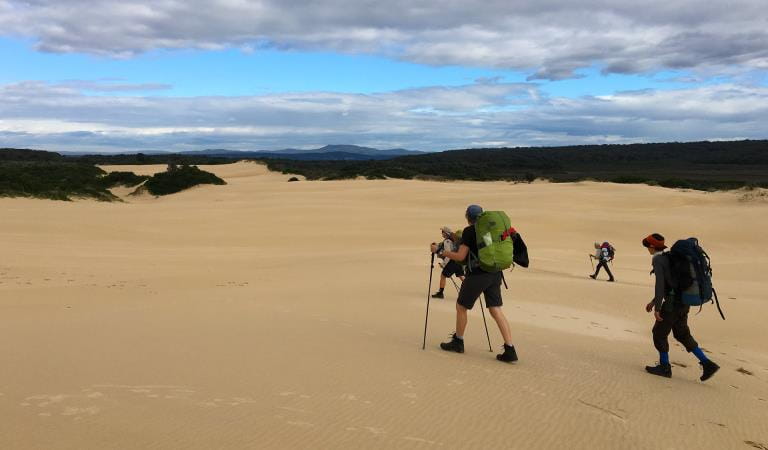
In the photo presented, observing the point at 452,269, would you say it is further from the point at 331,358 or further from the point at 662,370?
the point at 331,358

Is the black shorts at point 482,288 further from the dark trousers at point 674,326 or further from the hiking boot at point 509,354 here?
the dark trousers at point 674,326

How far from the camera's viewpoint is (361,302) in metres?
9.76

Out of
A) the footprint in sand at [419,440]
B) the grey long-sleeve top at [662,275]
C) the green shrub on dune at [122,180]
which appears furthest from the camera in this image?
the green shrub on dune at [122,180]

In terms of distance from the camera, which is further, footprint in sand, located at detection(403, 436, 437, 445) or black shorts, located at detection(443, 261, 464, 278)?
black shorts, located at detection(443, 261, 464, 278)

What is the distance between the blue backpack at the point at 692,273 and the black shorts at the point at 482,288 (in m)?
1.77

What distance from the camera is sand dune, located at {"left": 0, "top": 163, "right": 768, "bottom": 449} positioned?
4.12 meters

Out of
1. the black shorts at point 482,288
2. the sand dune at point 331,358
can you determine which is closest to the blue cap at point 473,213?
the black shorts at point 482,288

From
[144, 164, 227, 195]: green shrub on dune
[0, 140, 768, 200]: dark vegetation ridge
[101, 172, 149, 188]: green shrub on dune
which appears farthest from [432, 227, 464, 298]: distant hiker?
[101, 172, 149, 188]: green shrub on dune

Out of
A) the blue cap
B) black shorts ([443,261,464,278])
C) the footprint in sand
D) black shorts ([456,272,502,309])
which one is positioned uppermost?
the blue cap

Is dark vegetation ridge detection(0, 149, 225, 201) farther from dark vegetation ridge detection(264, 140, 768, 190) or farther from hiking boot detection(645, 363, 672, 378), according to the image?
hiking boot detection(645, 363, 672, 378)

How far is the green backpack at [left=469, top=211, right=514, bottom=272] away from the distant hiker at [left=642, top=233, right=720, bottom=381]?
1374 millimetres

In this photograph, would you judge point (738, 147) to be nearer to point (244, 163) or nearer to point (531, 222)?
point (244, 163)

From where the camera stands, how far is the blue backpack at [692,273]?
5914 mm

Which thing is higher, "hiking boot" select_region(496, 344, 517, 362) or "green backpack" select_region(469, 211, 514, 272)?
"green backpack" select_region(469, 211, 514, 272)
